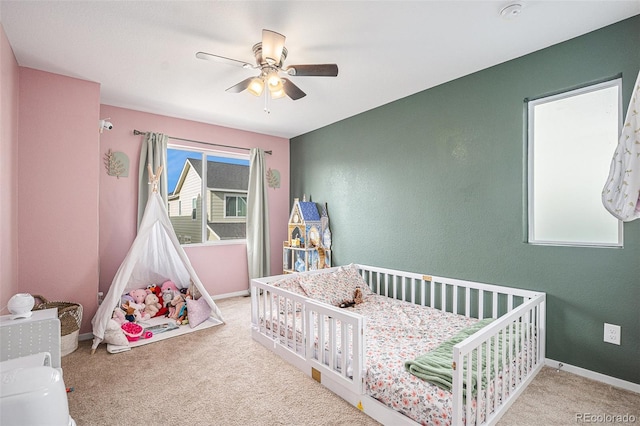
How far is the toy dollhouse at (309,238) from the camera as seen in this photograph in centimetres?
439

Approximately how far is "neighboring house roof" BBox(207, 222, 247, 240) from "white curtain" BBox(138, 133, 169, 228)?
0.87 m

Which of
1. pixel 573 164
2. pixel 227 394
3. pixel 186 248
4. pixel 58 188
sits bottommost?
pixel 227 394

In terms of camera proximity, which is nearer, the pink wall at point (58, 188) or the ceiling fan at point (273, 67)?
the ceiling fan at point (273, 67)

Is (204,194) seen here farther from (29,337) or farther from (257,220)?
(29,337)

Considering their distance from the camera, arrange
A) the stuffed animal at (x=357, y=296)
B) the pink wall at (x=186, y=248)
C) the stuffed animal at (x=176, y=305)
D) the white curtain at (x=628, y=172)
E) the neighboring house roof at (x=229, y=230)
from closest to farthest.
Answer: the white curtain at (x=628, y=172) < the stuffed animal at (x=357, y=296) < the stuffed animal at (x=176, y=305) < the pink wall at (x=186, y=248) < the neighboring house roof at (x=229, y=230)

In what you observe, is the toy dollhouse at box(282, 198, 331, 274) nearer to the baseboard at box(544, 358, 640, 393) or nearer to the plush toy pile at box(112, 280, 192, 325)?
the plush toy pile at box(112, 280, 192, 325)

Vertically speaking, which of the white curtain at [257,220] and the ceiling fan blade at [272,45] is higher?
the ceiling fan blade at [272,45]

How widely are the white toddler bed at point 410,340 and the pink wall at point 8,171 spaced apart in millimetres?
1924

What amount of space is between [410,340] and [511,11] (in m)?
2.34

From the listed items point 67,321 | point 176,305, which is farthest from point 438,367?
point 67,321

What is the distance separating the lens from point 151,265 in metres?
3.89

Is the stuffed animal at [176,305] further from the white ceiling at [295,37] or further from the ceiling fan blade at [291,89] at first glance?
the ceiling fan blade at [291,89]

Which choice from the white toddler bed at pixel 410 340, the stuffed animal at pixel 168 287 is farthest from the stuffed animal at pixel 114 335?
the white toddler bed at pixel 410 340

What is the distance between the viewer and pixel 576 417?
1865 millimetres
